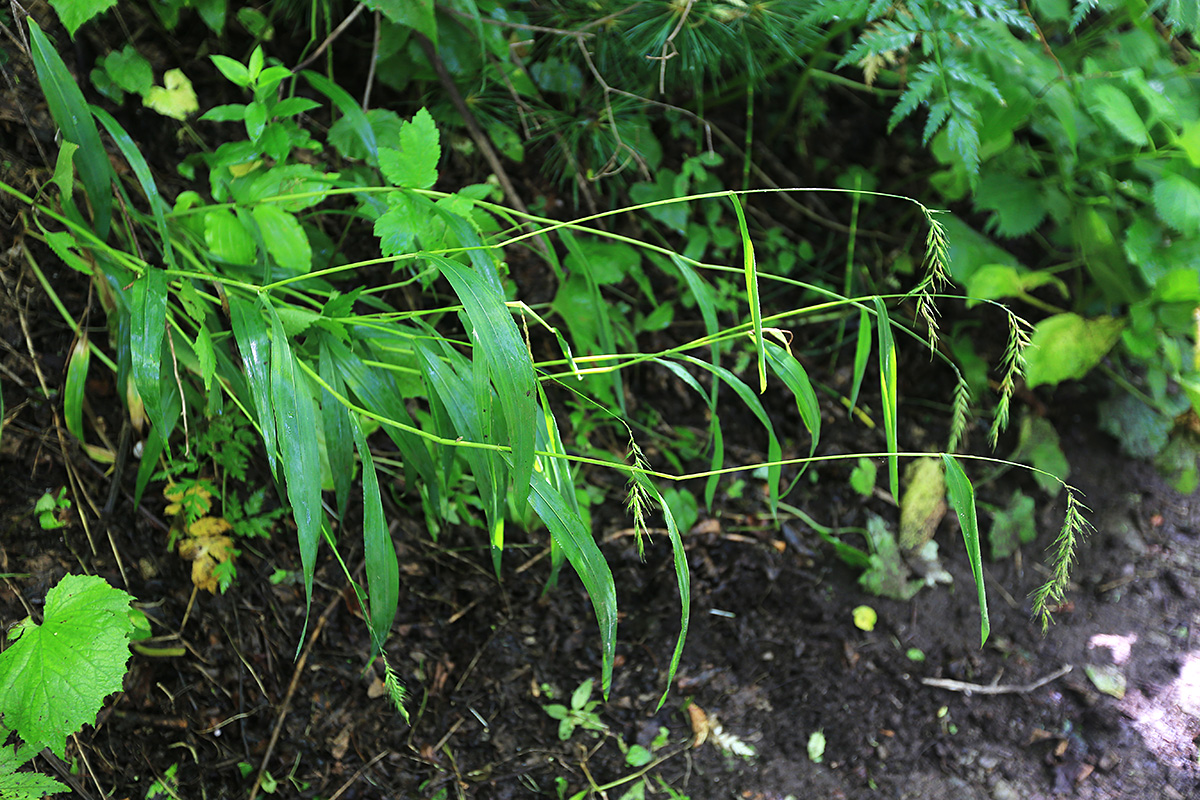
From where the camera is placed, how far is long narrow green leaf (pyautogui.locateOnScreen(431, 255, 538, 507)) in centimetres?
67

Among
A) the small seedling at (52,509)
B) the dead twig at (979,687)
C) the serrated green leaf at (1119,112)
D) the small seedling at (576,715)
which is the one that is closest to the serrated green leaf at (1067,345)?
the serrated green leaf at (1119,112)

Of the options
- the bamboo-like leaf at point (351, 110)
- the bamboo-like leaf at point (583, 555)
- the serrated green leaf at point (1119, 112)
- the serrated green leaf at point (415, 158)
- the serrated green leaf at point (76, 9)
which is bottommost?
the serrated green leaf at point (1119, 112)

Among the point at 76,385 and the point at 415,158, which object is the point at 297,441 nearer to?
the point at 415,158

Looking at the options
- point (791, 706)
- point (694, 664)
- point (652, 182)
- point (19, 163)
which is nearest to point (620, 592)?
point (694, 664)

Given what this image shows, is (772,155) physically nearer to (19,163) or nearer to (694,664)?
(694,664)

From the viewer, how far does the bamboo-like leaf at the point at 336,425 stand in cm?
83

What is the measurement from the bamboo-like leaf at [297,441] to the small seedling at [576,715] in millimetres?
641

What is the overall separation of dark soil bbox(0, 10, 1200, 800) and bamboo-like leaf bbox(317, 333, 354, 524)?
36 cm

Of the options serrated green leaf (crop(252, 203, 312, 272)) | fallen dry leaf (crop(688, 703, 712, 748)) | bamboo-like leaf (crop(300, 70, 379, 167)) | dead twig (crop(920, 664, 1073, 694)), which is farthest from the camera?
dead twig (crop(920, 664, 1073, 694))

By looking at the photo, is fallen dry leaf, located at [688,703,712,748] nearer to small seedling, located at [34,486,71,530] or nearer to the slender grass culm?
the slender grass culm

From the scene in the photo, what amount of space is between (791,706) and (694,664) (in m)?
0.20

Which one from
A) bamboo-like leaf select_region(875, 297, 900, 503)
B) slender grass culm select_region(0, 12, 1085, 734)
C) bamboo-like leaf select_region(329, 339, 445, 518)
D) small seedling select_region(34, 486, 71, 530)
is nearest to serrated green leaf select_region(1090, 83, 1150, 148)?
slender grass culm select_region(0, 12, 1085, 734)

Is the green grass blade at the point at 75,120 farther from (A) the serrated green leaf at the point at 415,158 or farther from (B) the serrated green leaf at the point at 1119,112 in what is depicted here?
(B) the serrated green leaf at the point at 1119,112

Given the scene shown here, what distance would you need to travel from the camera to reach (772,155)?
177cm
